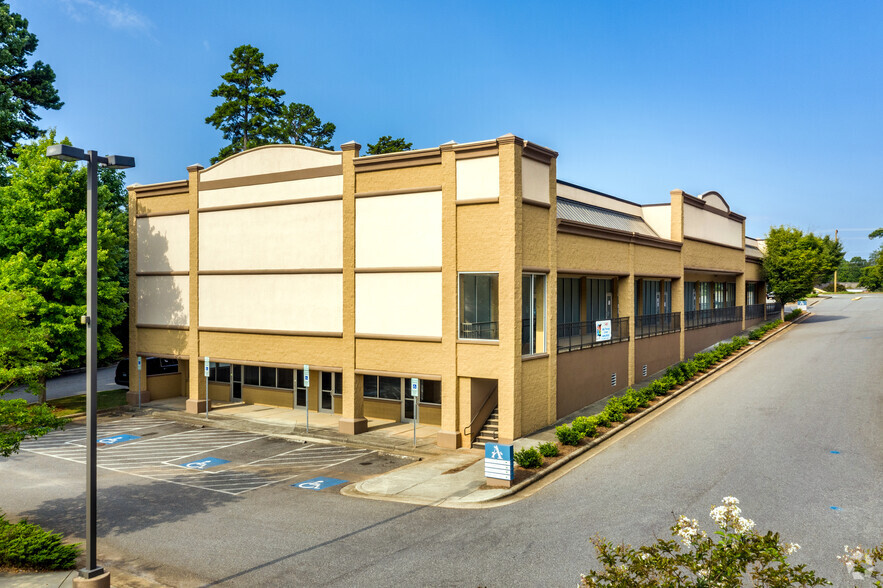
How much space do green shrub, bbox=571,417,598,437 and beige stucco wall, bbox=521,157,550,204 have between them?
9.06 m

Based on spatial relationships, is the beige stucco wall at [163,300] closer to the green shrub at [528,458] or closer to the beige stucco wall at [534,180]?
the beige stucco wall at [534,180]

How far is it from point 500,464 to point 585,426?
6.17m

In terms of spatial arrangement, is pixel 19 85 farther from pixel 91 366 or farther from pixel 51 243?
pixel 91 366

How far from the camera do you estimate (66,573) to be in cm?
1272

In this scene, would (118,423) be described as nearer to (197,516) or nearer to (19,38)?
(197,516)

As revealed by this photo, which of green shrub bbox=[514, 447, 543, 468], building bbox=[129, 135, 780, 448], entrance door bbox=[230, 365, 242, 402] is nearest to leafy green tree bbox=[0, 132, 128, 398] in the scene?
building bbox=[129, 135, 780, 448]

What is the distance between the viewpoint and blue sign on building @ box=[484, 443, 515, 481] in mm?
18156

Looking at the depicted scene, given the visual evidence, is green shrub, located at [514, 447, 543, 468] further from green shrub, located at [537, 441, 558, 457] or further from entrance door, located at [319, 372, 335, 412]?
entrance door, located at [319, 372, 335, 412]

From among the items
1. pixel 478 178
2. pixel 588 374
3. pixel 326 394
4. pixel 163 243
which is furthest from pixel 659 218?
pixel 163 243

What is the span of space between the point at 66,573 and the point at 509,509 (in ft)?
35.3

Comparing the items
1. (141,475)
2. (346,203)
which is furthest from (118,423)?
(346,203)

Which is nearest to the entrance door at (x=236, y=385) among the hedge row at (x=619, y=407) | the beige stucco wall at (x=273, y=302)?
the beige stucco wall at (x=273, y=302)

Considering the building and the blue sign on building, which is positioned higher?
the building

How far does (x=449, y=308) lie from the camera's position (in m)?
24.0
